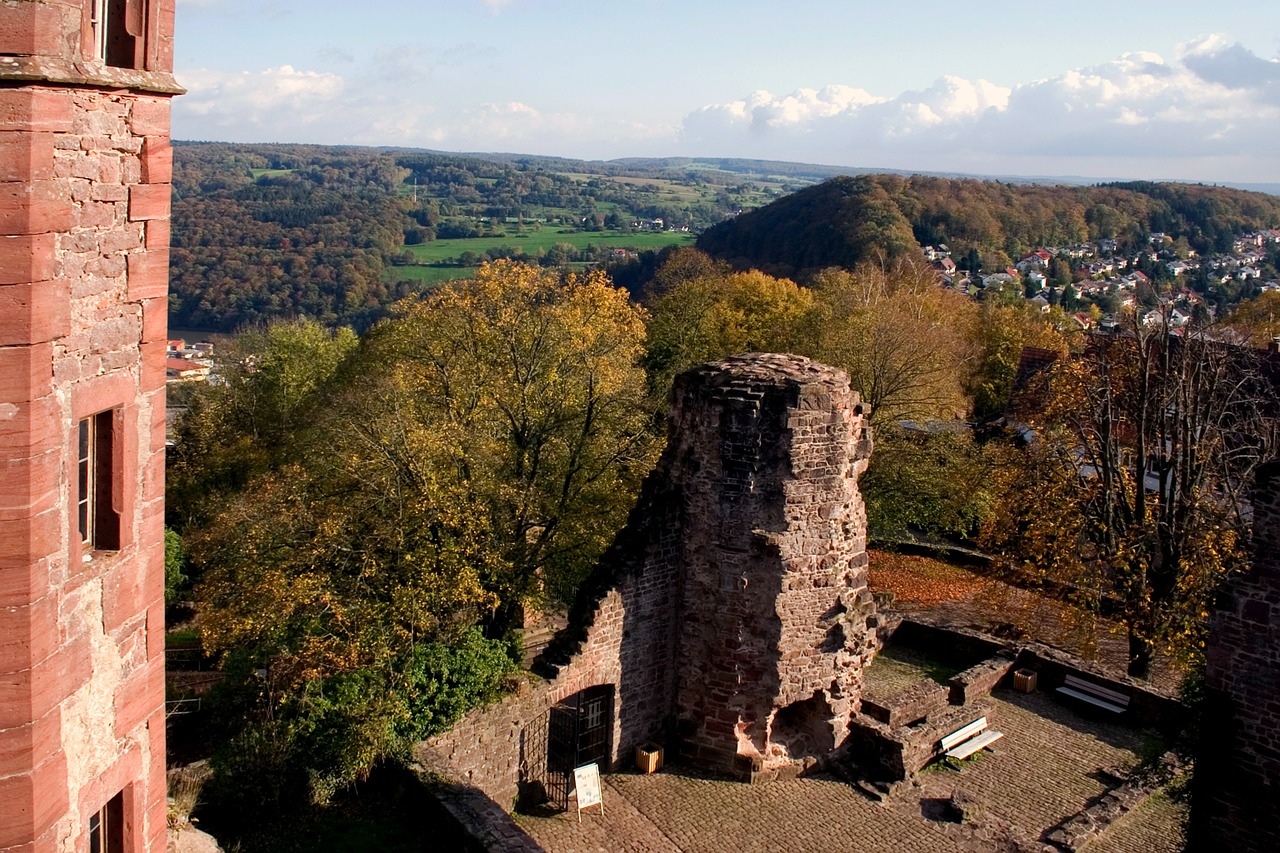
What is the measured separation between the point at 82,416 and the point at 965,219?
251ft

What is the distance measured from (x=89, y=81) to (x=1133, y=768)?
1549cm

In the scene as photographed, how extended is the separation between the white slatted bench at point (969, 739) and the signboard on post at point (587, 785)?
5.49m

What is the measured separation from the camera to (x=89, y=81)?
200 inches

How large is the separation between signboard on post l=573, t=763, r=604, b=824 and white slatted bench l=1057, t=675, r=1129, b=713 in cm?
938

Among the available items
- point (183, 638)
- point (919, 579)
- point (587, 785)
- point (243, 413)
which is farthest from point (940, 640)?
point (243, 413)

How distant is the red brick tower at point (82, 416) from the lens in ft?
16.0

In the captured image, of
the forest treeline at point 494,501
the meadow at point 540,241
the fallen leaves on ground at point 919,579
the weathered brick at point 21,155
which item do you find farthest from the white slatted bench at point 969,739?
the meadow at point 540,241

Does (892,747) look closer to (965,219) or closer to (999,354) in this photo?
(999,354)

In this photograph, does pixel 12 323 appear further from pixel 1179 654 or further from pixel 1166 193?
pixel 1166 193

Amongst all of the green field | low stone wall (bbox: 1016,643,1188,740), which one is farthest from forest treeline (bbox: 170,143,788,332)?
low stone wall (bbox: 1016,643,1188,740)

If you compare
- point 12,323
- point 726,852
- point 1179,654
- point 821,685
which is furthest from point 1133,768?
point 12,323

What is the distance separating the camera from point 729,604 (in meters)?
13.0

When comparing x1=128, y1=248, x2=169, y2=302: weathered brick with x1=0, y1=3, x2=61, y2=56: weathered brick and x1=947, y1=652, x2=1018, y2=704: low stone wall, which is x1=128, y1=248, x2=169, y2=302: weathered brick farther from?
x1=947, y1=652, x2=1018, y2=704: low stone wall

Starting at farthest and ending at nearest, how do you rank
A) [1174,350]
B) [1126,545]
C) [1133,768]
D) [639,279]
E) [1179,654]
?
[639,279] < [1174,350] < [1126,545] < [1179,654] < [1133,768]
